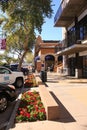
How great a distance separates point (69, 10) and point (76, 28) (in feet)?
8.22

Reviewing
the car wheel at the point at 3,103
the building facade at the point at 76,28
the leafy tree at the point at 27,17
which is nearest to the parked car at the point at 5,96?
the car wheel at the point at 3,103

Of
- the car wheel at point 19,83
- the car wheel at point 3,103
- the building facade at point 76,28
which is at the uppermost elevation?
the building facade at point 76,28

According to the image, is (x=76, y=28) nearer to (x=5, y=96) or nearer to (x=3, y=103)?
(x=5, y=96)

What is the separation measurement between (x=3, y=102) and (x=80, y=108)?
123 inches

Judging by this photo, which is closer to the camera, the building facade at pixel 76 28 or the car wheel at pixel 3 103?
the car wheel at pixel 3 103

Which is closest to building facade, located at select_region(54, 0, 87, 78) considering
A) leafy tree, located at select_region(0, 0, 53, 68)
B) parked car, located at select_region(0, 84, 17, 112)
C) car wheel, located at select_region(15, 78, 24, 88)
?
leafy tree, located at select_region(0, 0, 53, 68)

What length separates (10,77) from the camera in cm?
1959

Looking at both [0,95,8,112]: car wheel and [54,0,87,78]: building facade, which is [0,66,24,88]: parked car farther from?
[0,95,8,112]: car wheel

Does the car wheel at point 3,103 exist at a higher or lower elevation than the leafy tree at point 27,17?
lower

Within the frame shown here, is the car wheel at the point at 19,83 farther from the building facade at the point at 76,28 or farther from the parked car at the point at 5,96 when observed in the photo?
the parked car at the point at 5,96

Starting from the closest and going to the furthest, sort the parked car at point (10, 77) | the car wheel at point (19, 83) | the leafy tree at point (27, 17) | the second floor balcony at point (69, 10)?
1. the parked car at point (10, 77)
2. the car wheel at point (19, 83)
3. the second floor balcony at point (69, 10)
4. the leafy tree at point (27, 17)

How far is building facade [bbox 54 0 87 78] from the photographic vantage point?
81.8ft

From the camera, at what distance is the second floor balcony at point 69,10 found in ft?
80.5

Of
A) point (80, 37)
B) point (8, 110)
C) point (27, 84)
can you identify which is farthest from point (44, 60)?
point (8, 110)
